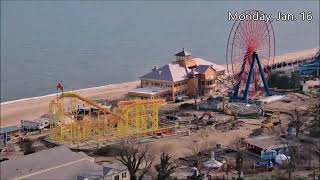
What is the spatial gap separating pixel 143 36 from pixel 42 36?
10.8 metres

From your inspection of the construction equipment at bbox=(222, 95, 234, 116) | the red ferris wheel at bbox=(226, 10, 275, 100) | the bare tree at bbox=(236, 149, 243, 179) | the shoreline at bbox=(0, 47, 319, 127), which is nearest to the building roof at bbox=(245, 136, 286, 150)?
the bare tree at bbox=(236, 149, 243, 179)

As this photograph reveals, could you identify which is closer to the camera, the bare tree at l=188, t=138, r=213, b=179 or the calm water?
the bare tree at l=188, t=138, r=213, b=179

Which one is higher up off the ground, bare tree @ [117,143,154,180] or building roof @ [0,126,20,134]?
building roof @ [0,126,20,134]

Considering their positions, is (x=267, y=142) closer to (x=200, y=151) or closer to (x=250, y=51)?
(x=200, y=151)

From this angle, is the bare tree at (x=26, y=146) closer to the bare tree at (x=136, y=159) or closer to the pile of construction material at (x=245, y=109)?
the bare tree at (x=136, y=159)

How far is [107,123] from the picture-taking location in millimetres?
28312

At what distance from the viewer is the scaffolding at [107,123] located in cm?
2736

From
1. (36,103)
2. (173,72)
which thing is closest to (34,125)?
(36,103)

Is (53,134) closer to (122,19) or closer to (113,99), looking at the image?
(113,99)

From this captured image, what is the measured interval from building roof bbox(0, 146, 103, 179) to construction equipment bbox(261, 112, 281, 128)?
1105 centimetres

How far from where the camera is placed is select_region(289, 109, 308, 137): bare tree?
2773cm

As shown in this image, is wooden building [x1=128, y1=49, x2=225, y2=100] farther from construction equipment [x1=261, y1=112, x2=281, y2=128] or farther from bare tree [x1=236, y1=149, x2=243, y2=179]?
bare tree [x1=236, y1=149, x2=243, y2=179]

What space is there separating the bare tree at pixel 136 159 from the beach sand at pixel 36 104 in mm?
10165

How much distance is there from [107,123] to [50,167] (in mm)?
8566
